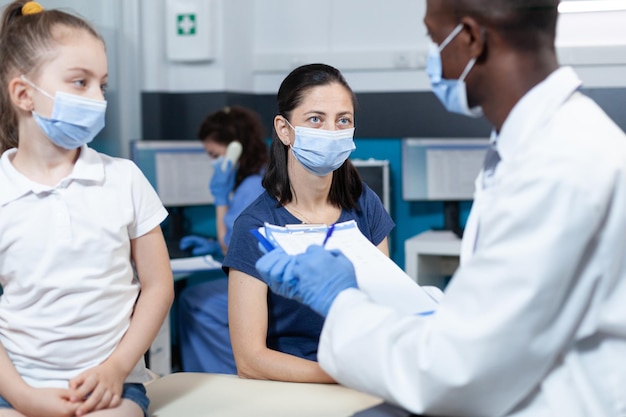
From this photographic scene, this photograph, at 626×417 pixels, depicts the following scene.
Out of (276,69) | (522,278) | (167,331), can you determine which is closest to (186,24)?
(276,69)

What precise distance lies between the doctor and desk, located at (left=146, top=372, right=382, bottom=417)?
0.23m

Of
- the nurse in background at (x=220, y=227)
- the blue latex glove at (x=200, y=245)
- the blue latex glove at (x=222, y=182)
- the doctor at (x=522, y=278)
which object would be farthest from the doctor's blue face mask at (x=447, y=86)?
the blue latex glove at (x=200, y=245)

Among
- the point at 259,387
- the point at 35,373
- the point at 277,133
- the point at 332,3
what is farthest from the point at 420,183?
the point at 35,373

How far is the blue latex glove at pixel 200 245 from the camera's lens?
3656 mm

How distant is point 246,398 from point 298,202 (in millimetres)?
532

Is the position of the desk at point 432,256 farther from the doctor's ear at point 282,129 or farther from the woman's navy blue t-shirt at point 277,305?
the woman's navy blue t-shirt at point 277,305

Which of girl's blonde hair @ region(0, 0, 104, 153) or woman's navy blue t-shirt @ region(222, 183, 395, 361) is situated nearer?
girl's blonde hair @ region(0, 0, 104, 153)

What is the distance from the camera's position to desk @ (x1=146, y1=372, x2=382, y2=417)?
4.25 feet

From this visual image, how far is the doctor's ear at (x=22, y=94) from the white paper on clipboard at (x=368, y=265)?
456 millimetres

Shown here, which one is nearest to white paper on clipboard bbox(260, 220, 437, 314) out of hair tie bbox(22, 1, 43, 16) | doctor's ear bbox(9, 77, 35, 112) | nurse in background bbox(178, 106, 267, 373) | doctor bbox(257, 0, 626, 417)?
doctor bbox(257, 0, 626, 417)

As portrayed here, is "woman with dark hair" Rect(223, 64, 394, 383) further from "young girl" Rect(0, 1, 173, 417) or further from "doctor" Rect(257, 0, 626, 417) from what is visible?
"doctor" Rect(257, 0, 626, 417)

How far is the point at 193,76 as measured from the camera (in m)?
4.23

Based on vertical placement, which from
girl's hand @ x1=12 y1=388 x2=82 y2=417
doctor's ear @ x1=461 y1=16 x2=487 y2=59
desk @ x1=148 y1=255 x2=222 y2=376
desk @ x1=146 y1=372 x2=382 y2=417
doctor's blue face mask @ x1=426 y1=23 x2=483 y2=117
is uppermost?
doctor's ear @ x1=461 y1=16 x2=487 y2=59

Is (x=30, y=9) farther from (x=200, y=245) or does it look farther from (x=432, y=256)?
(x=432, y=256)
